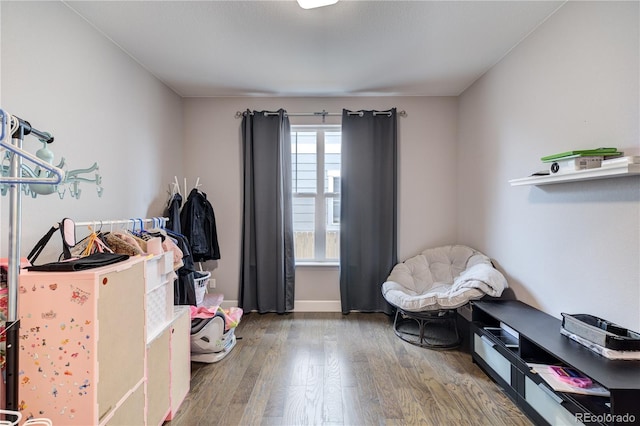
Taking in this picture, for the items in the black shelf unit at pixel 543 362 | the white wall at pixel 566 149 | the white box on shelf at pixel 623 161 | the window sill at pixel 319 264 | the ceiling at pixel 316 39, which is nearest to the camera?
the black shelf unit at pixel 543 362

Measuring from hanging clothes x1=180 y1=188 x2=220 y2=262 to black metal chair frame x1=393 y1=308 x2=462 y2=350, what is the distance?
2134 millimetres

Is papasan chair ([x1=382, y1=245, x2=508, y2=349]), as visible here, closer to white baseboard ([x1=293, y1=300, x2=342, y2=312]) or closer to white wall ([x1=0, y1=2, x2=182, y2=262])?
white baseboard ([x1=293, y1=300, x2=342, y2=312])

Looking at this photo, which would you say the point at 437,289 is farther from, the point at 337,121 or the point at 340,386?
the point at 337,121

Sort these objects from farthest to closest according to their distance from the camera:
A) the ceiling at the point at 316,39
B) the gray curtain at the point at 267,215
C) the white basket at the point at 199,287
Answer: the gray curtain at the point at 267,215, the white basket at the point at 199,287, the ceiling at the point at 316,39

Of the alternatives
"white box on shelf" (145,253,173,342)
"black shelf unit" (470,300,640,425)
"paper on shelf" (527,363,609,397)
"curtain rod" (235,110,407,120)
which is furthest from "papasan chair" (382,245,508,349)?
"white box on shelf" (145,253,173,342)

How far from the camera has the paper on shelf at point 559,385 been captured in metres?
1.51

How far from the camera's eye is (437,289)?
10.4ft

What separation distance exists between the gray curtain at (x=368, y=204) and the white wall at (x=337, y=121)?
0.50ft

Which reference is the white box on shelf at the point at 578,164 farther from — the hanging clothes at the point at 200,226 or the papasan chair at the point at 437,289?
the hanging clothes at the point at 200,226

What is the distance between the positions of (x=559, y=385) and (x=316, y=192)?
9.23 feet

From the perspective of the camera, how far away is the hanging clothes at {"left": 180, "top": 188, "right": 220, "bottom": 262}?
10.9 feet

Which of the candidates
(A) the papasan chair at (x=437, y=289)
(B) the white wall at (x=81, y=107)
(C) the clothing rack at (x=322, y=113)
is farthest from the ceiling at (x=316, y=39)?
(A) the papasan chair at (x=437, y=289)

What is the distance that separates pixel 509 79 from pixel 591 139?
1086 mm

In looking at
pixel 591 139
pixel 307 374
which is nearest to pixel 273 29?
pixel 591 139
